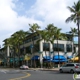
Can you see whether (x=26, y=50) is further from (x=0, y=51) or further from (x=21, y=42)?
(x=0, y=51)

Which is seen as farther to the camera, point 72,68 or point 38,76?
point 72,68

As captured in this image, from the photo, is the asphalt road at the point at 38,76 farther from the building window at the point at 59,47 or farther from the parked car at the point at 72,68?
the building window at the point at 59,47

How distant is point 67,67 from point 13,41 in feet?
149

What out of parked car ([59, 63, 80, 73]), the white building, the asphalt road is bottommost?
the asphalt road

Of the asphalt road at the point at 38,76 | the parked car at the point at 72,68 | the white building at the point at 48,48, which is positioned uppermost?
the white building at the point at 48,48

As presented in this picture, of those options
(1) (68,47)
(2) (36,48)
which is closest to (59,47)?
(1) (68,47)

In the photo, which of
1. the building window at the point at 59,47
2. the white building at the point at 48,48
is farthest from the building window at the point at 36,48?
the building window at the point at 59,47

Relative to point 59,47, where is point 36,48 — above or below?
below

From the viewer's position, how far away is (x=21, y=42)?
2985 inches

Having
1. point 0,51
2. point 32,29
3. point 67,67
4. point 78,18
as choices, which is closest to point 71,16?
point 78,18

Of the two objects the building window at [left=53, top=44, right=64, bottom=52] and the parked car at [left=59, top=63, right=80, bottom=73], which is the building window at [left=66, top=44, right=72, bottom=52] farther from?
the parked car at [left=59, top=63, right=80, bottom=73]

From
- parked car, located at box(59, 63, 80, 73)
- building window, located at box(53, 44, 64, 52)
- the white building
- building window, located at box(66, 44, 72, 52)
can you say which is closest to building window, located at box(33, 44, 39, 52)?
the white building

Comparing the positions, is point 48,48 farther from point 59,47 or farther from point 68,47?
point 68,47

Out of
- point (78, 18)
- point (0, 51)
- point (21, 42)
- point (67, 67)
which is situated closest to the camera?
point (67, 67)
